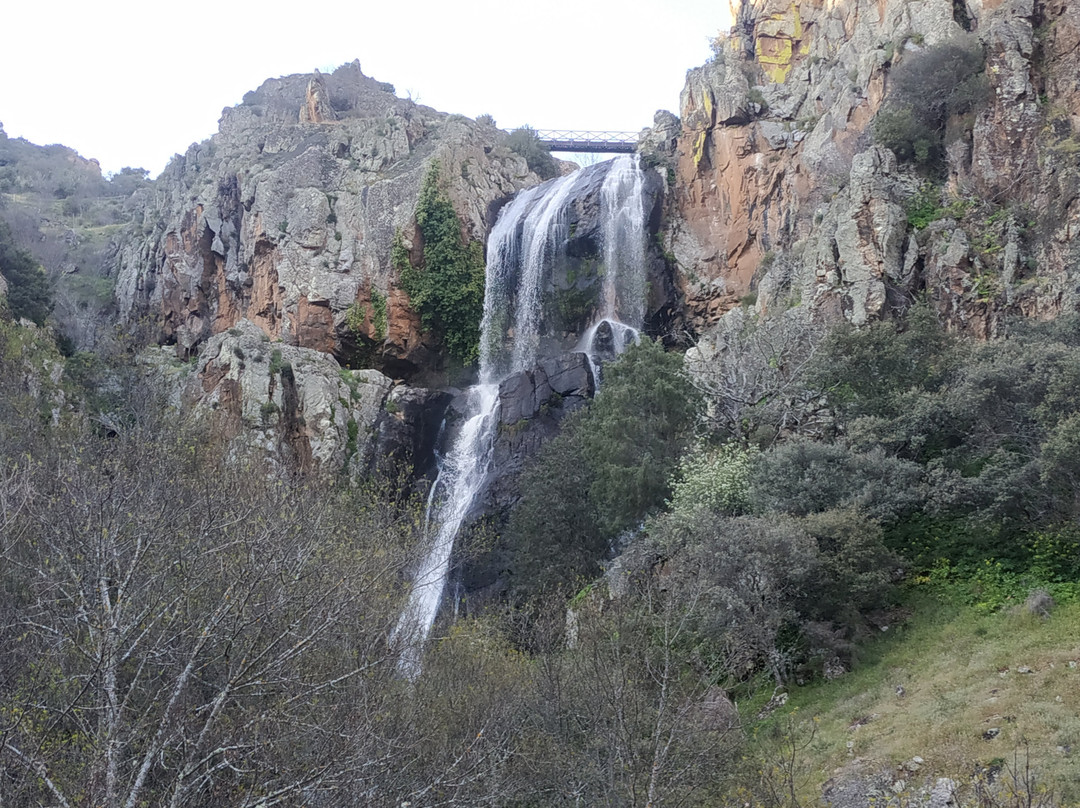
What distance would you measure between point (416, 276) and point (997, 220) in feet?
80.9

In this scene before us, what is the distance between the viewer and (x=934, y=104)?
28750 mm

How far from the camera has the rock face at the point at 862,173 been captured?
24.7 metres

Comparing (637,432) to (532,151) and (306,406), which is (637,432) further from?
(532,151)

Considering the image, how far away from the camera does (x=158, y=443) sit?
1955 cm

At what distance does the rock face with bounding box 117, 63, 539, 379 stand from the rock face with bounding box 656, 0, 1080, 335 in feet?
37.9

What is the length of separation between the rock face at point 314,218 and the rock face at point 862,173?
11538mm

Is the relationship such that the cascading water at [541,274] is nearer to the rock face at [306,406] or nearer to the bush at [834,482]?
the rock face at [306,406]

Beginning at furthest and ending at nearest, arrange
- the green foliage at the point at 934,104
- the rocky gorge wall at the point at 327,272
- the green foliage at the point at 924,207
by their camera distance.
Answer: the rocky gorge wall at the point at 327,272 < the green foliage at the point at 934,104 < the green foliage at the point at 924,207

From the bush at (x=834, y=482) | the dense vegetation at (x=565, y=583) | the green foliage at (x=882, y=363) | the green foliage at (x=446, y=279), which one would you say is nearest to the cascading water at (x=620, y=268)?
the green foliage at (x=446, y=279)

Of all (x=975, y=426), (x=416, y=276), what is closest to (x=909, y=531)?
(x=975, y=426)

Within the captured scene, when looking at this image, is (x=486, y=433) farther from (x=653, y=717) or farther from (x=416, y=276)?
(x=653, y=717)

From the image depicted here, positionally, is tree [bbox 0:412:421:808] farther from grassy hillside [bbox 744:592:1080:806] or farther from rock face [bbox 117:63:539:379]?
rock face [bbox 117:63:539:379]

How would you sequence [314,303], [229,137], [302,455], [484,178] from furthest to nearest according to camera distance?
[229,137] < [484,178] < [314,303] < [302,455]

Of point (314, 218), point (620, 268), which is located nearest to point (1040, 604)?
point (620, 268)
